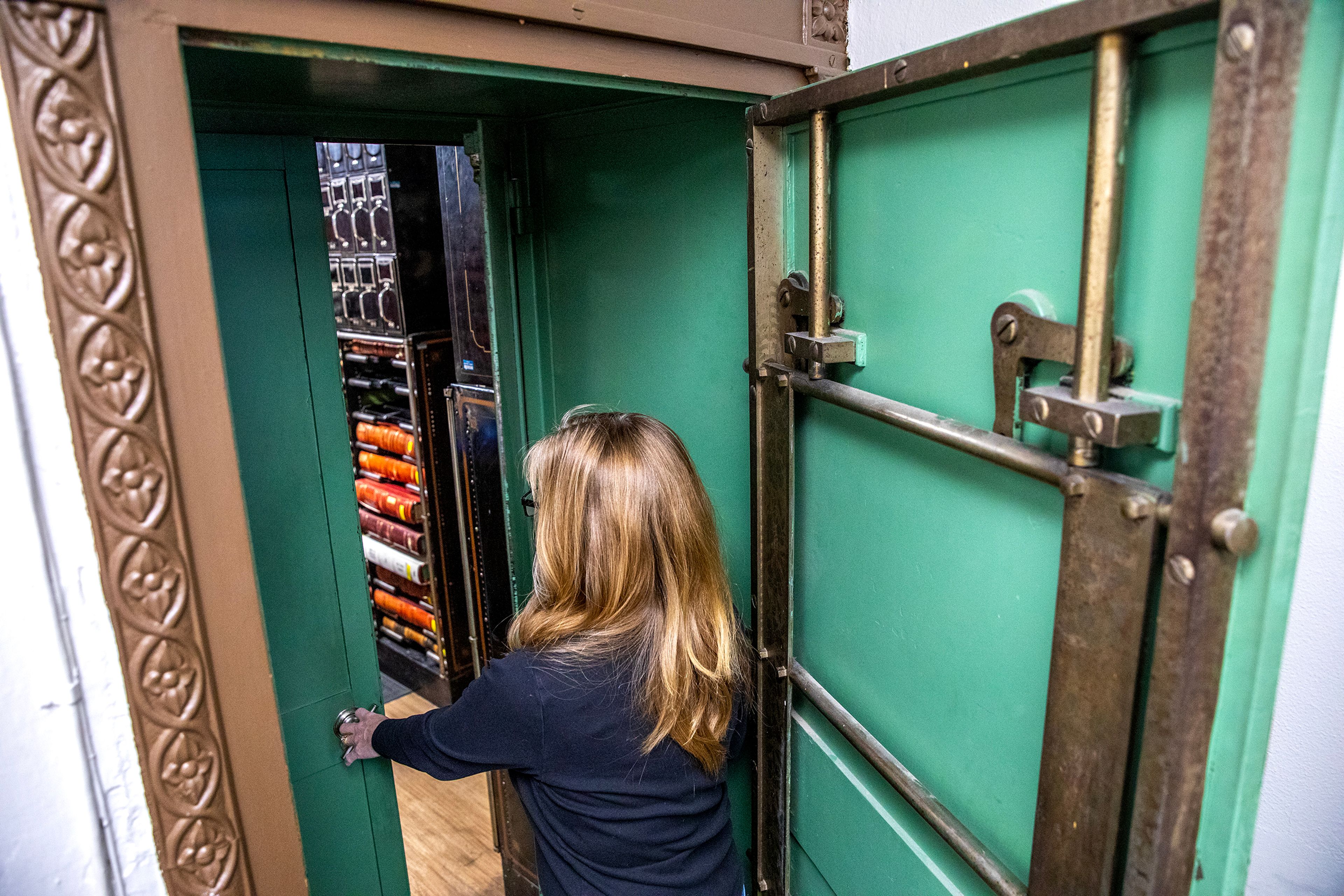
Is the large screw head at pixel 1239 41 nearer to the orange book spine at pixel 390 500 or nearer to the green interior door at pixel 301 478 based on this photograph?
the green interior door at pixel 301 478

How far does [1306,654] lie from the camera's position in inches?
58.6

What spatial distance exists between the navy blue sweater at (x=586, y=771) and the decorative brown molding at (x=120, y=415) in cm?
53

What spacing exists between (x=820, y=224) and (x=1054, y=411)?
0.51m

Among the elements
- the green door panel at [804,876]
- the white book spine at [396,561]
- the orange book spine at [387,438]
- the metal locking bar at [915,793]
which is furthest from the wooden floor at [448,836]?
the metal locking bar at [915,793]

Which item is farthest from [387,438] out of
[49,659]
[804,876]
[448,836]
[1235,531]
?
[1235,531]

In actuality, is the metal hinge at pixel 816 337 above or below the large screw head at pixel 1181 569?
above

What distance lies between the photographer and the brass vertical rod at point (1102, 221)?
0.72m

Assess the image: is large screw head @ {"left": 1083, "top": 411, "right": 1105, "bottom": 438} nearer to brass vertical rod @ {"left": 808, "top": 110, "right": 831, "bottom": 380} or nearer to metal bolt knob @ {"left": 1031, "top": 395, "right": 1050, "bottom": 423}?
metal bolt knob @ {"left": 1031, "top": 395, "right": 1050, "bottom": 423}

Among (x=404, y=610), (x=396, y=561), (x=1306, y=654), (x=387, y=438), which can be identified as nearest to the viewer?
(x=1306, y=654)

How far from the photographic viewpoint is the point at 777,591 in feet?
4.79

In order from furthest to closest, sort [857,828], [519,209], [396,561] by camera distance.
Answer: [396,561], [519,209], [857,828]

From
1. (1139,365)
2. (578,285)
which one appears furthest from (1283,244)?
(578,285)

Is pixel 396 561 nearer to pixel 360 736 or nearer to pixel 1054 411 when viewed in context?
pixel 360 736

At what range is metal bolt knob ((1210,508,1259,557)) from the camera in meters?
0.67
